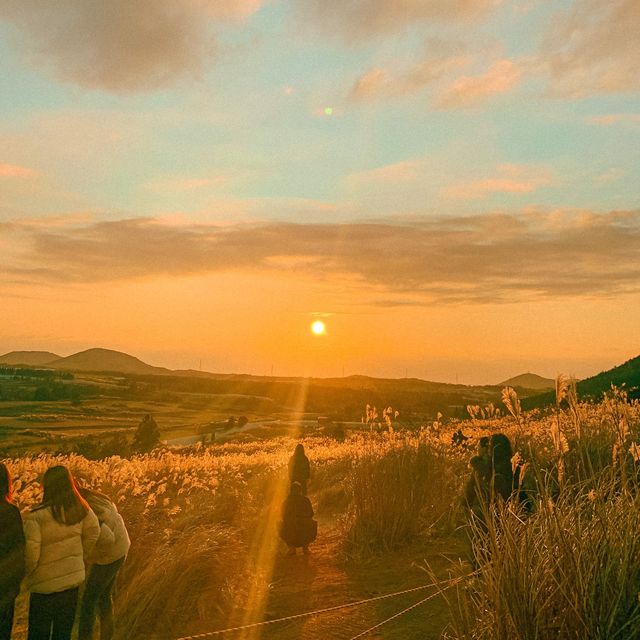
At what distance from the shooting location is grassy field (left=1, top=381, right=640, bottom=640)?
419cm

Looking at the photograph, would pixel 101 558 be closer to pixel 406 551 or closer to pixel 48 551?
pixel 48 551

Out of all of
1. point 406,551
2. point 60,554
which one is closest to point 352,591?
point 406,551

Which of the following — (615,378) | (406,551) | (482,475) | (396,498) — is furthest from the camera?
(615,378)

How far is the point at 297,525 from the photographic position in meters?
9.98

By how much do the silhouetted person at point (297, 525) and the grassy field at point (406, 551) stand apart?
0.78 feet

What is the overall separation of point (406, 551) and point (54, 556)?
18.4ft

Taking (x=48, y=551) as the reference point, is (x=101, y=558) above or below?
below

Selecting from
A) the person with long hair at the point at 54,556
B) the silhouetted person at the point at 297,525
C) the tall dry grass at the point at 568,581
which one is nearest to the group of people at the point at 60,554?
the person with long hair at the point at 54,556

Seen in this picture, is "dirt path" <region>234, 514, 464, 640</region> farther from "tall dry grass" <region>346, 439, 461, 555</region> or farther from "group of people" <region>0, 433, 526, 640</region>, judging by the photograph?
"group of people" <region>0, 433, 526, 640</region>

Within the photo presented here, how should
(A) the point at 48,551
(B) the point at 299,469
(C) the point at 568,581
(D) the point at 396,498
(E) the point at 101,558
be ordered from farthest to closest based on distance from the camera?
(B) the point at 299,469 < (D) the point at 396,498 < (E) the point at 101,558 < (A) the point at 48,551 < (C) the point at 568,581

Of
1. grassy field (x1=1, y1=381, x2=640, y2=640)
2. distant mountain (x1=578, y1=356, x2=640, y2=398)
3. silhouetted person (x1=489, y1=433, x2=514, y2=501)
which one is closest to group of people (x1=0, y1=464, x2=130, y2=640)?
grassy field (x1=1, y1=381, x2=640, y2=640)

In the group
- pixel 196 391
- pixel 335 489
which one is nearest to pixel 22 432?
pixel 335 489

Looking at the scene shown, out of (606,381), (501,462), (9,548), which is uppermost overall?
(606,381)

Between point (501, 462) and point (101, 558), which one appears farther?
point (501, 462)
